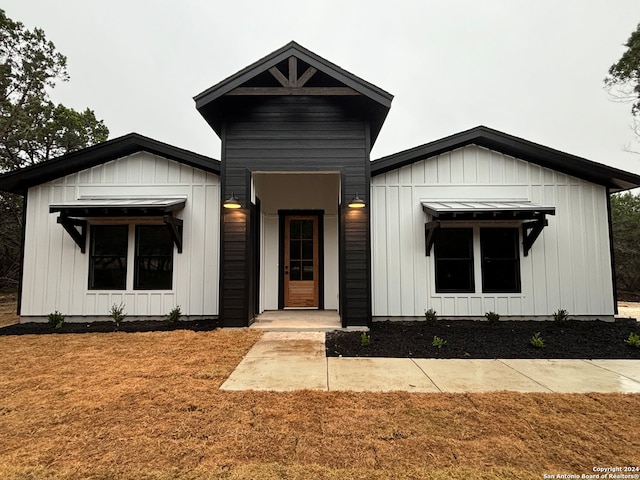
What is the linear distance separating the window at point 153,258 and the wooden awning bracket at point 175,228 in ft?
0.87

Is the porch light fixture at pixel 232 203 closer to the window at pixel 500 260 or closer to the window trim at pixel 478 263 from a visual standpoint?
the window trim at pixel 478 263

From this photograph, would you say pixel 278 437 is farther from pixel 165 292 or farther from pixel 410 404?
pixel 165 292

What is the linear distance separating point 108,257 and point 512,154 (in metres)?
8.73

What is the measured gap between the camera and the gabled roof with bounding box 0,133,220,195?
6.46m

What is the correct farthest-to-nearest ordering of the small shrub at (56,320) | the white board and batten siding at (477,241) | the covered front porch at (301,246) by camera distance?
the covered front porch at (301,246) < the white board and batten siding at (477,241) < the small shrub at (56,320)

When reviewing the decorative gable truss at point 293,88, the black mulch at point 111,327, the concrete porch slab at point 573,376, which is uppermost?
the decorative gable truss at point 293,88

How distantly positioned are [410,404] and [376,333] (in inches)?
107

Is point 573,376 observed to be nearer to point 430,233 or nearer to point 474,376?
point 474,376

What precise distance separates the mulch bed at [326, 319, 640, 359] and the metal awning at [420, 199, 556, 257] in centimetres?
154

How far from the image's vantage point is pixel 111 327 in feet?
19.8

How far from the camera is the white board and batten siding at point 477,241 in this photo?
20.9 ft

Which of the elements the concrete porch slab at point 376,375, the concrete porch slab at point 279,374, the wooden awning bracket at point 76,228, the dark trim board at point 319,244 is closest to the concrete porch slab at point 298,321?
the dark trim board at point 319,244

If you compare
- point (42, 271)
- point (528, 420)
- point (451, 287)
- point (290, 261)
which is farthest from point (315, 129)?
point (42, 271)

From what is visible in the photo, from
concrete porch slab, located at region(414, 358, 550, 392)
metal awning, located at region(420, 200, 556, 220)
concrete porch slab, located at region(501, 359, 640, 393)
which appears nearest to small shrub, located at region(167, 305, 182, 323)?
concrete porch slab, located at region(414, 358, 550, 392)
